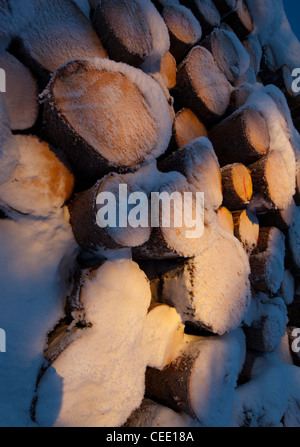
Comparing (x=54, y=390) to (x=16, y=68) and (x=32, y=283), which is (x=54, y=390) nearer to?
(x=32, y=283)

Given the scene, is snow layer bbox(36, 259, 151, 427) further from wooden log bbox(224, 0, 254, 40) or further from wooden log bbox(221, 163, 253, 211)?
wooden log bbox(224, 0, 254, 40)

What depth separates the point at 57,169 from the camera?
0.57 metres

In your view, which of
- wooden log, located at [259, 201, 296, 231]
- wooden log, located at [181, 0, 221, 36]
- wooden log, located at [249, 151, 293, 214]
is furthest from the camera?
wooden log, located at [259, 201, 296, 231]

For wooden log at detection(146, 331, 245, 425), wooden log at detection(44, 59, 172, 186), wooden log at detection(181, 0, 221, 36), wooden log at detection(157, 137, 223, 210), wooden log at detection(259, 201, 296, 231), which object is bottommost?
wooden log at detection(146, 331, 245, 425)

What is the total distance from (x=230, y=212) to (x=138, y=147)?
1.99ft

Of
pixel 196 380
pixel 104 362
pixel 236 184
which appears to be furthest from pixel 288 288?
pixel 104 362

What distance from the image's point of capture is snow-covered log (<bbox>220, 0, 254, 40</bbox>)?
4.53 feet

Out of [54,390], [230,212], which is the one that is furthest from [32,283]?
[230,212]

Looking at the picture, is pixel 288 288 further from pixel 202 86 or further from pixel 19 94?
pixel 19 94

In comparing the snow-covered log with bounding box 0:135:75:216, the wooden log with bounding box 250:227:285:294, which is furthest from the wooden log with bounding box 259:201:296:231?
the snow-covered log with bounding box 0:135:75:216

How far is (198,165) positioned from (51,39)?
48 centimetres

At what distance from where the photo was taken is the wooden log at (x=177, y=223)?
0.61 m

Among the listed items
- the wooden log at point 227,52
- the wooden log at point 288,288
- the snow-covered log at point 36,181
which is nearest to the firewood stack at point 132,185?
the snow-covered log at point 36,181

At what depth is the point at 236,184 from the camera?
0.95m
